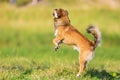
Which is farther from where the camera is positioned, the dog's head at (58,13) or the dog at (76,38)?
the dog's head at (58,13)

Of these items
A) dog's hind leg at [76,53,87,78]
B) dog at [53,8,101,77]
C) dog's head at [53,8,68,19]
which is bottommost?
dog's hind leg at [76,53,87,78]

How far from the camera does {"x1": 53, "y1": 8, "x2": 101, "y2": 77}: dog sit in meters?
8.88

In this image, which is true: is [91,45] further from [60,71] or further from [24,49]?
[24,49]

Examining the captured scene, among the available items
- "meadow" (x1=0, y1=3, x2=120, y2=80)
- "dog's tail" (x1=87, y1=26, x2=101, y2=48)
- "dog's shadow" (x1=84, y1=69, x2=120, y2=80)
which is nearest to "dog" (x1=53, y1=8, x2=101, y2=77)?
"dog's tail" (x1=87, y1=26, x2=101, y2=48)

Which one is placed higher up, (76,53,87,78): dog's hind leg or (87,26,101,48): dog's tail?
(87,26,101,48): dog's tail

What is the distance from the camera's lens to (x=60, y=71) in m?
9.54

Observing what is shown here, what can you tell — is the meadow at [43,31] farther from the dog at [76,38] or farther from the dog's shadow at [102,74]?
the dog at [76,38]

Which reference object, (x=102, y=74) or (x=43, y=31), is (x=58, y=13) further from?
(x=43, y=31)

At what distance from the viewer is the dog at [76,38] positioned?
349 inches

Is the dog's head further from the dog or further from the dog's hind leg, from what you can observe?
the dog's hind leg

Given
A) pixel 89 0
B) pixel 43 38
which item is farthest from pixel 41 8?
pixel 89 0

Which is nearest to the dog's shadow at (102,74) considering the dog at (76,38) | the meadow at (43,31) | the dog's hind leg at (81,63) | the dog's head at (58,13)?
the dog's hind leg at (81,63)

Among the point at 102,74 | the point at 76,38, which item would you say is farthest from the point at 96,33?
the point at 102,74

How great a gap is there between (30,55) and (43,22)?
18.0 feet
